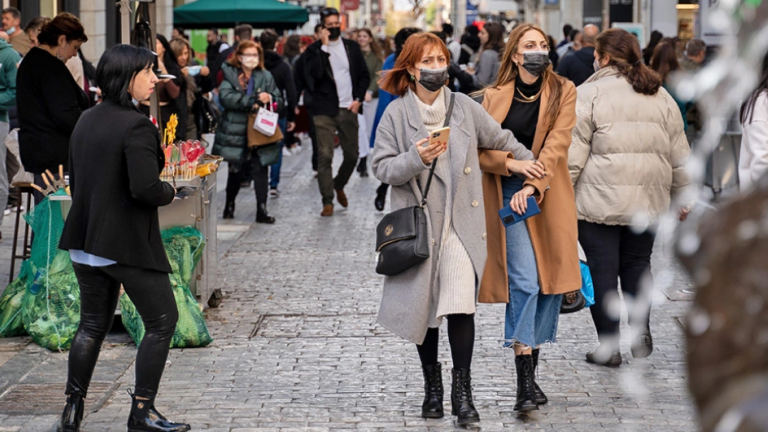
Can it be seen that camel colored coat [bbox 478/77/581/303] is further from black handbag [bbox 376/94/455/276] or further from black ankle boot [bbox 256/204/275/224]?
black ankle boot [bbox 256/204/275/224]

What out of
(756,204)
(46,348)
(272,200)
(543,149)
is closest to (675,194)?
(543,149)

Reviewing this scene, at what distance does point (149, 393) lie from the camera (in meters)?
4.74

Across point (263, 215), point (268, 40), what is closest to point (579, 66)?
point (263, 215)

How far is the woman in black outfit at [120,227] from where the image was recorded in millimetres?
4562

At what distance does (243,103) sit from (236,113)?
0.22 meters

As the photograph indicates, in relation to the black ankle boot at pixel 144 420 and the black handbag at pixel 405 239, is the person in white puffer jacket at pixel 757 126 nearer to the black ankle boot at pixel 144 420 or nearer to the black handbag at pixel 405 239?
the black handbag at pixel 405 239

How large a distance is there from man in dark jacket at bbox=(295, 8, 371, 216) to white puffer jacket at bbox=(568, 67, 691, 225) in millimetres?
6512

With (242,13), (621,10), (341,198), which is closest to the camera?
(341,198)

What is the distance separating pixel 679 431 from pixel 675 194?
1821 millimetres

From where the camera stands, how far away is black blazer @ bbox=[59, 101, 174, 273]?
4551 millimetres

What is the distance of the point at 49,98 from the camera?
7.49 metres

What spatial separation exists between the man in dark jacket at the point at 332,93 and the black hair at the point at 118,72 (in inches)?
300

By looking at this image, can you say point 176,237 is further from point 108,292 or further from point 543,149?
point 543,149

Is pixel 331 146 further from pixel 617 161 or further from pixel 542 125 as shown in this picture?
pixel 542 125
